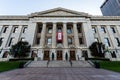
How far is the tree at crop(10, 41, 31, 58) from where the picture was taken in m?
28.4

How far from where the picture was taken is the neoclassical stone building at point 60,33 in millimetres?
32344

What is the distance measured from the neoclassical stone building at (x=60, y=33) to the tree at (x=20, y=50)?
2.05m

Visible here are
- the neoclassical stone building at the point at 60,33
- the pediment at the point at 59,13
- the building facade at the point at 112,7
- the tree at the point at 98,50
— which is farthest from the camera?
the building facade at the point at 112,7

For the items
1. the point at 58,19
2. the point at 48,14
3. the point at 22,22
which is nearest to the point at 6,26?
the point at 22,22

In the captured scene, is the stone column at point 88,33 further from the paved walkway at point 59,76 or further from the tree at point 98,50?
the paved walkway at point 59,76

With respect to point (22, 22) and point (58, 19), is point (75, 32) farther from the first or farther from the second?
point (22, 22)

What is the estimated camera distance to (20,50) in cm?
2841

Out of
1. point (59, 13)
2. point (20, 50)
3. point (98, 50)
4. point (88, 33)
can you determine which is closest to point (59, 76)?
point (20, 50)

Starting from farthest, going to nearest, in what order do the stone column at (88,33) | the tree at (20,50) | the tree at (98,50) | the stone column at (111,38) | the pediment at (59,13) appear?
the pediment at (59,13) < the stone column at (111,38) < the stone column at (88,33) < the tree at (98,50) < the tree at (20,50)

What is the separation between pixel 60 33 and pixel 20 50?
36.8 feet

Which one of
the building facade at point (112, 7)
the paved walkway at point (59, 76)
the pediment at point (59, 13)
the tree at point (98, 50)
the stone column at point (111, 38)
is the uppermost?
the building facade at point (112, 7)

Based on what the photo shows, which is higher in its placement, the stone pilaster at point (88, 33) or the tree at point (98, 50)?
the stone pilaster at point (88, 33)

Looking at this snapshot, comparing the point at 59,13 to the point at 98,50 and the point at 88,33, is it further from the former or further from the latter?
the point at 98,50

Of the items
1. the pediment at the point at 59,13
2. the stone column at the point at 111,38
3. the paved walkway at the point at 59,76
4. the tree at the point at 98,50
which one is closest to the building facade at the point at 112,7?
the stone column at the point at 111,38
